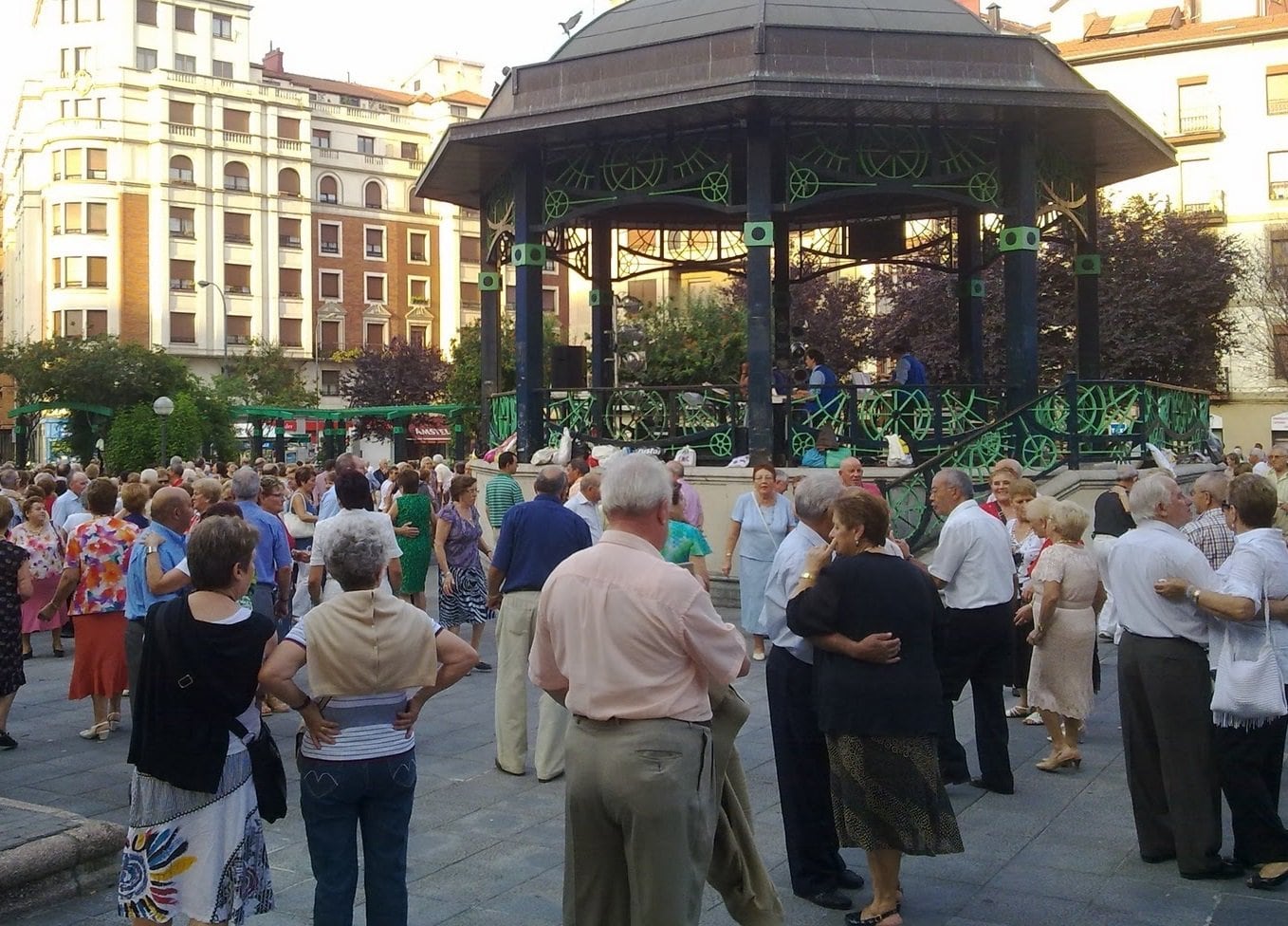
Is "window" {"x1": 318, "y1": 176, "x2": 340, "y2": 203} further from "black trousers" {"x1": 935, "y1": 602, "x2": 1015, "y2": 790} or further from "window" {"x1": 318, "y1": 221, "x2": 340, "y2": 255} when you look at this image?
"black trousers" {"x1": 935, "y1": 602, "x2": 1015, "y2": 790}

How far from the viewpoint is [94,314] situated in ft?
217

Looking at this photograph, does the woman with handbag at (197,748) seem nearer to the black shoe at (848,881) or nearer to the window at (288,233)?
the black shoe at (848,881)

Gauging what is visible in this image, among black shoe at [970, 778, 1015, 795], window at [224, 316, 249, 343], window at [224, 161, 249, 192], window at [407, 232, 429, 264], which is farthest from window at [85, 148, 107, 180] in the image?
black shoe at [970, 778, 1015, 795]

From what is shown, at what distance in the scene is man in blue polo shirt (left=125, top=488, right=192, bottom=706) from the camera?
7316 millimetres

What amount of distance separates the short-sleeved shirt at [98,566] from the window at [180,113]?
64.1 metres

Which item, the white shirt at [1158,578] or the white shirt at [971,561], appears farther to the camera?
the white shirt at [971,561]

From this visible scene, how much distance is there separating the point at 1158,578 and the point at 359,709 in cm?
352

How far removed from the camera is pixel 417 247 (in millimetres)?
75812

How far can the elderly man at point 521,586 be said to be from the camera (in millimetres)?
7648

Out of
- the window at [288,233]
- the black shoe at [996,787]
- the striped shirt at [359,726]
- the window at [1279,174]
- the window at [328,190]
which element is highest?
the window at [328,190]

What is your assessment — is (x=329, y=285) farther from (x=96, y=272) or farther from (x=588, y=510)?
(x=588, y=510)

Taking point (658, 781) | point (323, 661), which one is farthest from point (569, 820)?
point (323, 661)

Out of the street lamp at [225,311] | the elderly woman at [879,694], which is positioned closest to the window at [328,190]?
the street lamp at [225,311]

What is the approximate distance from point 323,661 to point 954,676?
4044 mm
